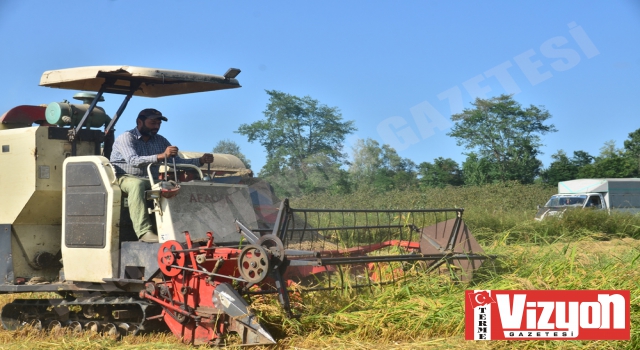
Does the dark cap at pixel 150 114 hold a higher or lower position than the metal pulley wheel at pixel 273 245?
higher

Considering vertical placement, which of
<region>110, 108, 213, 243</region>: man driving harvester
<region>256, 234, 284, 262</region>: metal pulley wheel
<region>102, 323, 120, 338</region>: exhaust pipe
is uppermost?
<region>110, 108, 213, 243</region>: man driving harvester

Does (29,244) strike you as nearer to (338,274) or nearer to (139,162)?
(139,162)

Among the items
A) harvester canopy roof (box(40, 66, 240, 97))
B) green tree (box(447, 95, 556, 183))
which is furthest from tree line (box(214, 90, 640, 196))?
harvester canopy roof (box(40, 66, 240, 97))

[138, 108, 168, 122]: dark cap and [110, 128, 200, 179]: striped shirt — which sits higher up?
[138, 108, 168, 122]: dark cap

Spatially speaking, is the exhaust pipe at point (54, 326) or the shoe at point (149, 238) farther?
the exhaust pipe at point (54, 326)

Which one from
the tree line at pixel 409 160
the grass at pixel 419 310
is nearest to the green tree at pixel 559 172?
the tree line at pixel 409 160

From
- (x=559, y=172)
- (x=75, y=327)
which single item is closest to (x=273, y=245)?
(x=75, y=327)

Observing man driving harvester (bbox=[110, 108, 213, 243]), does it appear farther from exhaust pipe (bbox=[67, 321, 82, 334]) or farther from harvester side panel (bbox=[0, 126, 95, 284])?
exhaust pipe (bbox=[67, 321, 82, 334])

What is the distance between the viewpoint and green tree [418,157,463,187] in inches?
1307

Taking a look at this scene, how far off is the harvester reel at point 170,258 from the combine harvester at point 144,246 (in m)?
0.01

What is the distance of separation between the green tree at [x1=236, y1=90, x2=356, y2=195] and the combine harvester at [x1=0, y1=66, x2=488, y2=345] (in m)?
19.9

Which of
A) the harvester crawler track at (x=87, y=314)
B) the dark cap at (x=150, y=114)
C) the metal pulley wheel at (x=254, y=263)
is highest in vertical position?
the dark cap at (x=150, y=114)

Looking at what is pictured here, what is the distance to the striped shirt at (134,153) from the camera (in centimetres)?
746

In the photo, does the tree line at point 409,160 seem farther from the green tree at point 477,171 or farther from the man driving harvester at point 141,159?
the man driving harvester at point 141,159
